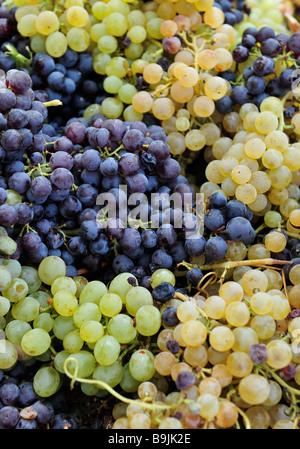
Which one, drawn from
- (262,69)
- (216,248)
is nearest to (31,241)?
(216,248)

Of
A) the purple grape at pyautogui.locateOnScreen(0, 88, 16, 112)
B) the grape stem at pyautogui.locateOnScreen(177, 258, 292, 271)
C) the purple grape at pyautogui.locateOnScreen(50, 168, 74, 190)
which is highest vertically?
the purple grape at pyautogui.locateOnScreen(0, 88, 16, 112)

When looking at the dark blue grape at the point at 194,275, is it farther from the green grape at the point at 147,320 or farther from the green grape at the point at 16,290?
the green grape at the point at 16,290

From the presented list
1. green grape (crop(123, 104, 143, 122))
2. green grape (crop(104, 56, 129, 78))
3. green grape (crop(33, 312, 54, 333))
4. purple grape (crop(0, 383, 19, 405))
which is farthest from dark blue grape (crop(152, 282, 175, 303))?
green grape (crop(104, 56, 129, 78))

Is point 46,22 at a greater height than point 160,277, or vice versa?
point 46,22

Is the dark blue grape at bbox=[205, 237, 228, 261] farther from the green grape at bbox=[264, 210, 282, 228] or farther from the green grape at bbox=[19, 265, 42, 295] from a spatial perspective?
the green grape at bbox=[19, 265, 42, 295]

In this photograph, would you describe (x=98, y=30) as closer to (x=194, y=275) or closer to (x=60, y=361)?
(x=194, y=275)
